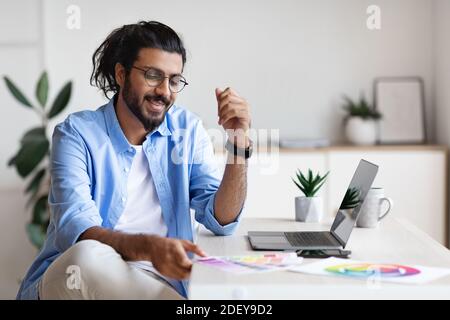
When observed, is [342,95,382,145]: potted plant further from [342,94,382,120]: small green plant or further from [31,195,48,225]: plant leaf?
[31,195,48,225]: plant leaf

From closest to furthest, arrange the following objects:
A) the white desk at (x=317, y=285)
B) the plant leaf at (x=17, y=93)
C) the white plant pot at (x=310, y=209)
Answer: the white desk at (x=317, y=285) < the white plant pot at (x=310, y=209) < the plant leaf at (x=17, y=93)

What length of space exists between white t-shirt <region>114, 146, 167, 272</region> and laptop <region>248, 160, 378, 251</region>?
0.33 m

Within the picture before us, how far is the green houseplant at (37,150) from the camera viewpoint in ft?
14.0

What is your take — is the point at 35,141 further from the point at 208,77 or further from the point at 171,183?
the point at 171,183

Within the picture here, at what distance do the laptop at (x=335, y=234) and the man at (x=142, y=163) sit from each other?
0.19m

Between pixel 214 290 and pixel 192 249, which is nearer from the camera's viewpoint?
pixel 214 290

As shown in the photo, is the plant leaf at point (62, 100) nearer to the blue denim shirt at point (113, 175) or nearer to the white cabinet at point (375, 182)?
the white cabinet at point (375, 182)

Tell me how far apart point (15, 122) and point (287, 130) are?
5.38 ft

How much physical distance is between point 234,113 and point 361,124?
2444 mm

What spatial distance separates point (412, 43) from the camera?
4566mm

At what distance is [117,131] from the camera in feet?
7.83

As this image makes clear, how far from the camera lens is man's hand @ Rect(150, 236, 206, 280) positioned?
1691mm

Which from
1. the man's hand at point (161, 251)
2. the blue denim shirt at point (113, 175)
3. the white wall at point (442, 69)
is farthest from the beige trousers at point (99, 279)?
the white wall at point (442, 69)

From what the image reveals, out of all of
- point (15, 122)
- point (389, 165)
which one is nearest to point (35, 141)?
point (15, 122)
